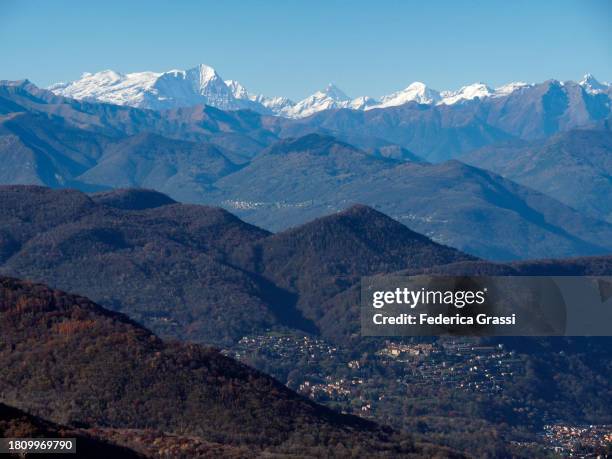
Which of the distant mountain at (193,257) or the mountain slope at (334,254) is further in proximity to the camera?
the mountain slope at (334,254)

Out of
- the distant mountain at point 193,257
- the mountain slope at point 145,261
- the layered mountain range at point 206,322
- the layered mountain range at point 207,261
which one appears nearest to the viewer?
the layered mountain range at point 206,322

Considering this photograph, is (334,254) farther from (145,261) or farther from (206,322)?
(206,322)

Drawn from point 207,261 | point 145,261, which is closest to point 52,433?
point 145,261

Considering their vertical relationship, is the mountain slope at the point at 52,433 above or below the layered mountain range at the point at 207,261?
below

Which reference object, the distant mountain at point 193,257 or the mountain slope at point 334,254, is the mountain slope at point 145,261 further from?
the mountain slope at point 334,254

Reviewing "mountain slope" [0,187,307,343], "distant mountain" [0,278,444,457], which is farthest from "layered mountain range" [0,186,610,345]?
"distant mountain" [0,278,444,457]

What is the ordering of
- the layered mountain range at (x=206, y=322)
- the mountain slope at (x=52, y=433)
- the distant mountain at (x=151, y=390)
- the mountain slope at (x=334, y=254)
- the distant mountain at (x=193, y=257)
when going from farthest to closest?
the mountain slope at (x=334, y=254), the distant mountain at (x=193, y=257), the layered mountain range at (x=206, y=322), the distant mountain at (x=151, y=390), the mountain slope at (x=52, y=433)

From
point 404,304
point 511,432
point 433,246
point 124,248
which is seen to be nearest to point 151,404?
point 511,432

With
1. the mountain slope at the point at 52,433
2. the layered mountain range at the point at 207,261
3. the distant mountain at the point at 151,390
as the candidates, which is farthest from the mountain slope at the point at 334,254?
the mountain slope at the point at 52,433

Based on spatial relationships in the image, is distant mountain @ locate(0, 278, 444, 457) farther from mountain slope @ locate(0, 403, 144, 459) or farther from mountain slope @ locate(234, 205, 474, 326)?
mountain slope @ locate(234, 205, 474, 326)
